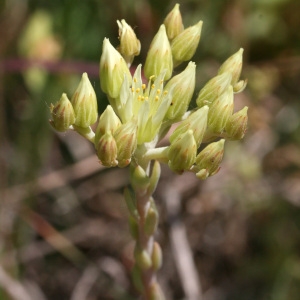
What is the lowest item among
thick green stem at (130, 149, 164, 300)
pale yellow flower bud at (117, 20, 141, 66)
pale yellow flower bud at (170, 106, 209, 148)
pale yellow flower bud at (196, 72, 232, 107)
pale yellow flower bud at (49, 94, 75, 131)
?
thick green stem at (130, 149, 164, 300)

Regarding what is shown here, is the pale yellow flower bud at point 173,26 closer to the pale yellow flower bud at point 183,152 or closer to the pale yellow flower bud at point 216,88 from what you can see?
the pale yellow flower bud at point 216,88

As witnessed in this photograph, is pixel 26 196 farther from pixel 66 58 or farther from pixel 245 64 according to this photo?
pixel 245 64

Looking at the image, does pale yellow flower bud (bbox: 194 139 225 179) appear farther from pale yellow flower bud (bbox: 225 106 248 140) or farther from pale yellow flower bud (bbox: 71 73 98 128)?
pale yellow flower bud (bbox: 71 73 98 128)

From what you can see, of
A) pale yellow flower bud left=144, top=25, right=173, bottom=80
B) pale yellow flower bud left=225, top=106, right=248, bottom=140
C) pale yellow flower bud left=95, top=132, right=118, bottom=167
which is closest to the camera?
pale yellow flower bud left=95, top=132, right=118, bottom=167

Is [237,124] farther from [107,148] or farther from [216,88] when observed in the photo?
[107,148]

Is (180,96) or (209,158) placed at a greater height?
(180,96)

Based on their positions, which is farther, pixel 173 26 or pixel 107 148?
pixel 173 26

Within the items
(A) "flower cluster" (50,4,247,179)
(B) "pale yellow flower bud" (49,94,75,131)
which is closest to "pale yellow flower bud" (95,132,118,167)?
(A) "flower cluster" (50,4,247,179)

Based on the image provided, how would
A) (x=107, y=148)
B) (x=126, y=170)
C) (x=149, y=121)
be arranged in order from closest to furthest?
(x=107, y=148) → (x=149, y=121) → (x=126, y=170)

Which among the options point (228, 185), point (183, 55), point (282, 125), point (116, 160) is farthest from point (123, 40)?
point (282, 125)

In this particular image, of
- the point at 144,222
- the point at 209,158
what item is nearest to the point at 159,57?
the point at 209,158
